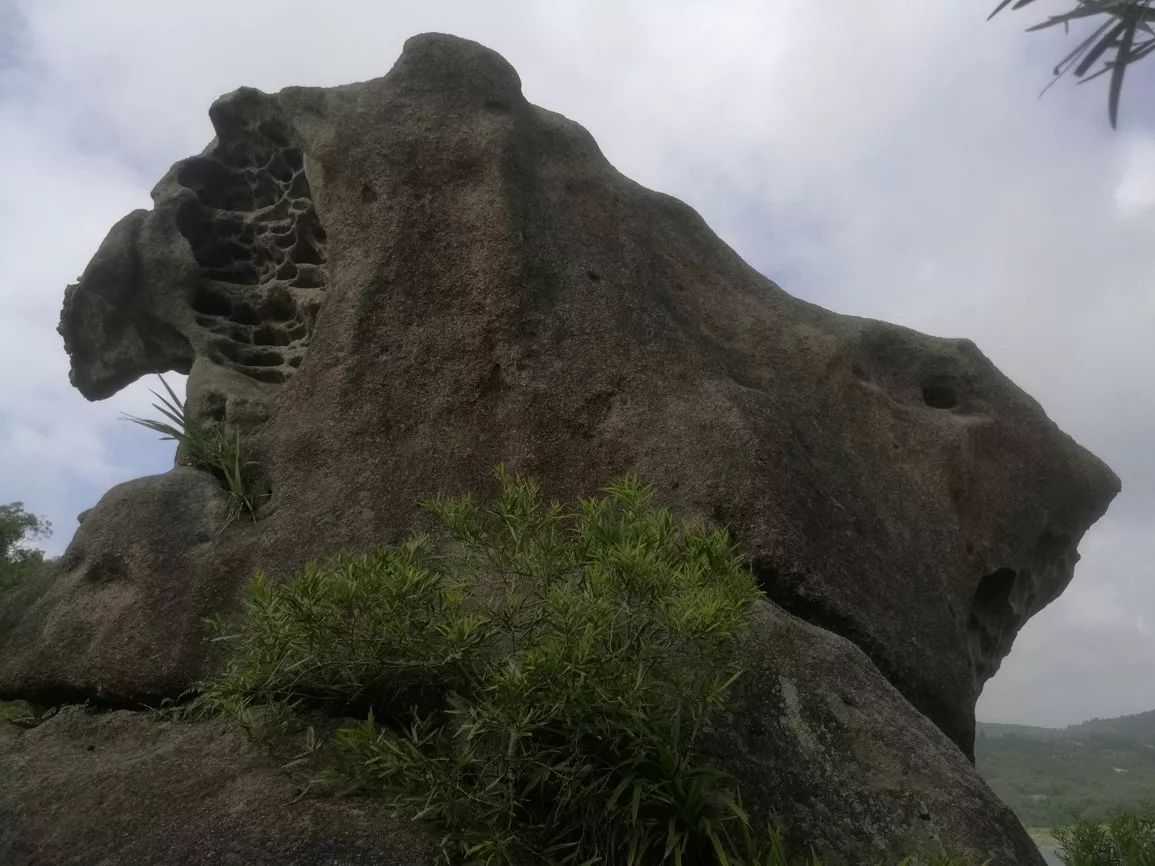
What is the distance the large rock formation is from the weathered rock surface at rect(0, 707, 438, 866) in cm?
86

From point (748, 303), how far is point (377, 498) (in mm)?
3961

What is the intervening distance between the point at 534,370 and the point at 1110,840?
6573mm

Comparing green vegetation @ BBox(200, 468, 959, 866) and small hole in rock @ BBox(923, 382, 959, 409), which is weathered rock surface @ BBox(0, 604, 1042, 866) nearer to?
green vegetation @ BBox(200, 468, 959, 866)

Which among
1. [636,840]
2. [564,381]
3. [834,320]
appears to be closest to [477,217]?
[564,381]

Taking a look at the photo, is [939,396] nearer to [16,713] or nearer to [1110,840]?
[1110,840]

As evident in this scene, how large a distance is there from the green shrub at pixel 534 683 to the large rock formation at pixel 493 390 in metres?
0.96

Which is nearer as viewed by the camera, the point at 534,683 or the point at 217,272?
the point at 534,683

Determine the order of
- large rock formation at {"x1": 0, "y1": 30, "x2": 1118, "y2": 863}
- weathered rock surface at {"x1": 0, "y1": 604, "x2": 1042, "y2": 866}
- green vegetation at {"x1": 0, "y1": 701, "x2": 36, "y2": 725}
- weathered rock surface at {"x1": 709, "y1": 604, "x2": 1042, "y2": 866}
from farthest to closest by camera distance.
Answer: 1. large rock formation at {"x1": 0, "y1": 30, "x2": 1118, "y2": 863}
2. green vegetation at {"x1": 0, "y1": 701, "x2": 36, "y2": 725}
3. weathered rock surface at {"x1": 709, "y1": 604, "x2": 1042, "y2": 866}
4. weathered rock surface at {"x1": 0, "y1": 604, "x2": 1042, "y2": 866}

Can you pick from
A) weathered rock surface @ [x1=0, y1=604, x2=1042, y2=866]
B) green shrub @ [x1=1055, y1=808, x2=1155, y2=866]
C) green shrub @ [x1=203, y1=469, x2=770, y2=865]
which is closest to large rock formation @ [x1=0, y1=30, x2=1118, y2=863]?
weathered rock surface @ [x1=0, y1=604, x2=1042, y2=866]

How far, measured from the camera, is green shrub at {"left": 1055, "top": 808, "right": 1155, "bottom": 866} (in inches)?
302

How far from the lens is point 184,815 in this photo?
3721 mm

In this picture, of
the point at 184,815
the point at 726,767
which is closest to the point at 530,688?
the point at 726,767

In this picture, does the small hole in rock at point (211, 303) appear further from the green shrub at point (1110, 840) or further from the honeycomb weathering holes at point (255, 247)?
the green shrub at point (1110, 840)

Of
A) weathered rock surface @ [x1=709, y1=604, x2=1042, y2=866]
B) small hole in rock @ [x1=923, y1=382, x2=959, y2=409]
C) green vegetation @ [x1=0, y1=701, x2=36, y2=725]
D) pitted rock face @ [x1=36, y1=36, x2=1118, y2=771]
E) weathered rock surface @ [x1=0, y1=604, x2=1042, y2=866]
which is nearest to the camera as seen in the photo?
weathered rock surface @ [x1=0, y1=604, x2=1042, y2=866]
